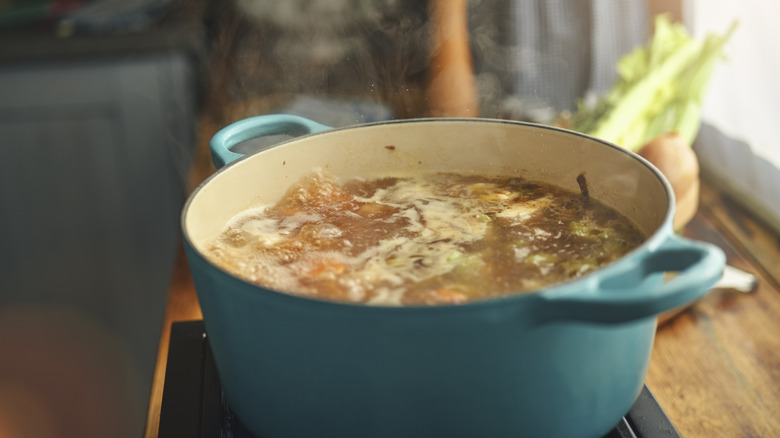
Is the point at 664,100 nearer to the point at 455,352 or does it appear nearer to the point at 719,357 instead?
the point at 719,357

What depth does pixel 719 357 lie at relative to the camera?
40.6 inches

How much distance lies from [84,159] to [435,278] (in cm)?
219

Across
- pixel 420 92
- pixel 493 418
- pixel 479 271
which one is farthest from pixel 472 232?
pixel 420 92

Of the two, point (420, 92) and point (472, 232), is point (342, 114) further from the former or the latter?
point (472, 232)

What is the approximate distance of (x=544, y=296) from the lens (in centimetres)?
50

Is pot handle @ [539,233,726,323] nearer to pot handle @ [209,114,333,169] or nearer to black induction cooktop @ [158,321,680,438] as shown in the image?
black induction cooktop @ [158,321,680,438]

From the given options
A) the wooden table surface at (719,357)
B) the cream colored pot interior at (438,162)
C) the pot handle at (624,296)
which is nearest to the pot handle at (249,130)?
the cream colored pot interior at (438,162)

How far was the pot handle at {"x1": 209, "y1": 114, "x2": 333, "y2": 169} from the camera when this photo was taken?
2.83 ft

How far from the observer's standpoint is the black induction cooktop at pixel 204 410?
2.23 ft

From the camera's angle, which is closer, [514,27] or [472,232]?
[472,232]

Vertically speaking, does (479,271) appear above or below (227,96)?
above

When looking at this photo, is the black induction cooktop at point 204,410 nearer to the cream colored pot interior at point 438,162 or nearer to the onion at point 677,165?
the cream colored pot interior at point 438,162

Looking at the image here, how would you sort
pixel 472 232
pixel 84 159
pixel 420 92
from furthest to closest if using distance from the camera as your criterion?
pixel 84 159 → pixel 420 92 → pixel 472 232

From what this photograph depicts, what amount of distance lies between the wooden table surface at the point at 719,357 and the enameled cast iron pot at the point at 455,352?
0.32 m
